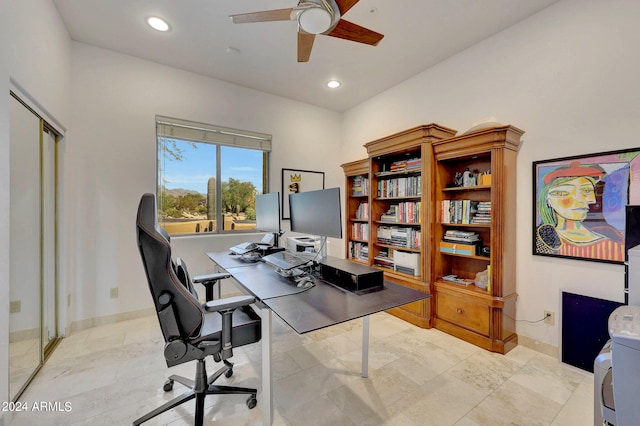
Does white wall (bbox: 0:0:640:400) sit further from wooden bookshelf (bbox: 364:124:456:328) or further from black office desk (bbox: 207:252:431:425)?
black office desk (bbox: 207:252:431:425)

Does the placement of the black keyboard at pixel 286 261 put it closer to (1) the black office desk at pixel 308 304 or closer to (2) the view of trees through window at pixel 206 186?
(1) the black office desk at pixel 308 304

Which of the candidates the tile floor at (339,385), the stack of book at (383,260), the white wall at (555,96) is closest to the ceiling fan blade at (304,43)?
the white wall at (555,96)

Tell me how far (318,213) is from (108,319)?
267 cm

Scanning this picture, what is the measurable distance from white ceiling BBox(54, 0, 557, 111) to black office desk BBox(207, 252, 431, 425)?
2257 millimetres

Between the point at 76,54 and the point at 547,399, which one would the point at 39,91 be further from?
the point at 547,399

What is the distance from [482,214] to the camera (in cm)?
247

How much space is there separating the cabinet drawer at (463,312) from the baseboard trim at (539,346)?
372 millimetres

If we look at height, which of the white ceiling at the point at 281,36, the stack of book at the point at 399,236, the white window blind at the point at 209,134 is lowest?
the stack of book at the point at 399,236

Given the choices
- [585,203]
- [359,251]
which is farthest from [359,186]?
[585,203]

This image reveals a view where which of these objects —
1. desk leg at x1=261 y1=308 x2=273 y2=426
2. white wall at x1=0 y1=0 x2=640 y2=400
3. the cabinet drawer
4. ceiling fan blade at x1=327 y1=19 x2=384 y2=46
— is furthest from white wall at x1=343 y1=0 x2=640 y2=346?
desk leg at x1=261 y1=308 x2=273 y2=426

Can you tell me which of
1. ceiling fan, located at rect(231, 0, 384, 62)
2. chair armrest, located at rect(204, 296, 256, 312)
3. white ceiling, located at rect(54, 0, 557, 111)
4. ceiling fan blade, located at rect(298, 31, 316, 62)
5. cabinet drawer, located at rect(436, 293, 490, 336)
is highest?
white ceiling, located at rect(54, 0, 557, 111)

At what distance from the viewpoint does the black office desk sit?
1197 millimetres

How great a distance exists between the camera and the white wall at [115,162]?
2.69 meters

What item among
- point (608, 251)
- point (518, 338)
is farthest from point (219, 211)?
point (608, 251)
